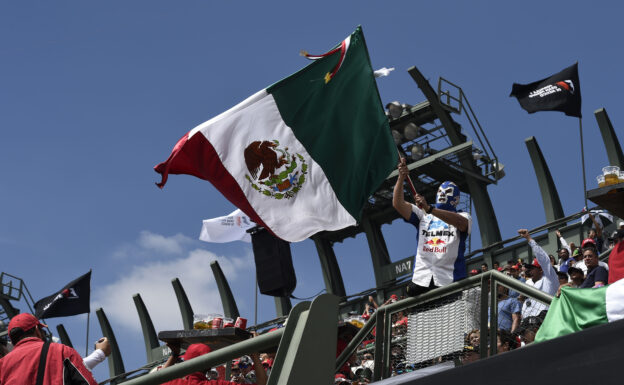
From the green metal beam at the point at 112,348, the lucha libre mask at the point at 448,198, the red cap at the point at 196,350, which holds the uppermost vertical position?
the lucha libre mask at the point at 448,198

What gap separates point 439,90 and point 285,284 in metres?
5.33

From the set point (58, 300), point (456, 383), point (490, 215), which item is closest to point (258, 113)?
point (456, 383)

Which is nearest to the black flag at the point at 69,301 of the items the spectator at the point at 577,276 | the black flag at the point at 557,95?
the black flag at the point at 557,95

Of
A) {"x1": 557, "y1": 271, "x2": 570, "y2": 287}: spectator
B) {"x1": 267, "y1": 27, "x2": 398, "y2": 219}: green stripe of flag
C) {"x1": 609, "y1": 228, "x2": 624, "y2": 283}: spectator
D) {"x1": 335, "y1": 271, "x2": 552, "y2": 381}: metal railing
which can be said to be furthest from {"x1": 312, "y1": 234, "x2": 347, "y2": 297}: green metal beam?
{"x1": 335, "y1": 271, "x2": 552, "y2": 381}: metal railing

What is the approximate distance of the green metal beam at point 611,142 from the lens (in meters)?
14.9

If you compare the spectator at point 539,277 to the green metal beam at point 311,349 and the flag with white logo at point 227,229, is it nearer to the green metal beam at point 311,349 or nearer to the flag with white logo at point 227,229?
the green metal beam at point 311,349

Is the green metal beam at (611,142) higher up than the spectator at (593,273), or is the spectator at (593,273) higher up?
the green metal beam at (611,142)

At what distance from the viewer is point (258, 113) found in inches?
364

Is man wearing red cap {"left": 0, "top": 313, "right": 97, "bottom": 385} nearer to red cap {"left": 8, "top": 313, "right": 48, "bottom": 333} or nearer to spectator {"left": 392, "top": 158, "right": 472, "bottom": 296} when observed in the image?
red cap {"left": 8, "top": 313, "right": 48, "bottom": 333}

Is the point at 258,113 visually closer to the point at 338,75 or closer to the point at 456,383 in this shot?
the point at 338,75

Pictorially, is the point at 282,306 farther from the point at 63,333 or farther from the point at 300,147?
the point at 300,147

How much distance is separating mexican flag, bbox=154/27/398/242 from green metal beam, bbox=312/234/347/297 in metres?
10.7

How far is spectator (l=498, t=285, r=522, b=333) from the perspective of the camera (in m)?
7.40

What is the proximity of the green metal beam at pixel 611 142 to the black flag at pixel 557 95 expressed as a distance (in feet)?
4.70
